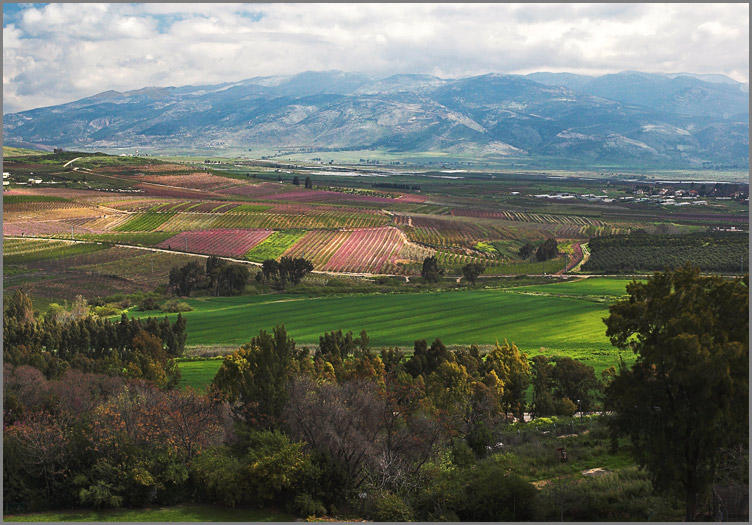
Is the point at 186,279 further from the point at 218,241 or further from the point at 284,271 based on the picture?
the point at 218,241

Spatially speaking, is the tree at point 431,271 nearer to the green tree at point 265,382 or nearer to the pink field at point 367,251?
the pink field at point 367,251

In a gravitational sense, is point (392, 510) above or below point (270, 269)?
below

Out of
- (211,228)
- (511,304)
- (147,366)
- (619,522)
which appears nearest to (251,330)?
(147,366)

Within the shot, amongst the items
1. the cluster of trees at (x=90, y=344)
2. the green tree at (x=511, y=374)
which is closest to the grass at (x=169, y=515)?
the cluster of trees at (x=90, y=344)

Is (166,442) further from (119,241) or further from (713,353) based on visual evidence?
(119,241)

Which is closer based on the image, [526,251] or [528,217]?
[526,251]

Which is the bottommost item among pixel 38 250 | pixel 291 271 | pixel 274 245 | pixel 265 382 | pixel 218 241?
pixel 265 382

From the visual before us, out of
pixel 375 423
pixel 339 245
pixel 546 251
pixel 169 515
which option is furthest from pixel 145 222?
pixel 169 515
